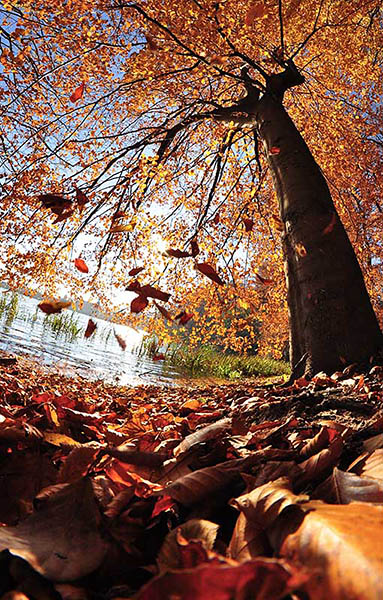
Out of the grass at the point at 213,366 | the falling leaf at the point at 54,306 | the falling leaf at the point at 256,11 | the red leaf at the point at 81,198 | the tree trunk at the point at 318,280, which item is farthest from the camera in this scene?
the grass at the point at 213,366

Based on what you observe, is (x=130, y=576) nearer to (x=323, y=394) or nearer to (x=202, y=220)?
(x=323, y=394)

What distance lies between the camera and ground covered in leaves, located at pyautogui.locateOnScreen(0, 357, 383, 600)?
318 millimetres

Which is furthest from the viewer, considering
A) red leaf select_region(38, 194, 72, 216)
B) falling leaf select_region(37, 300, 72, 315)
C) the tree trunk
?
red leaf select_region(38, 194, 72, 216)

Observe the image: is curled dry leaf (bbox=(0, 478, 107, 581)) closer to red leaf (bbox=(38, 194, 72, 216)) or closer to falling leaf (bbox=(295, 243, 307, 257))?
red leaf (bbox=(38, 194, 72, 216))

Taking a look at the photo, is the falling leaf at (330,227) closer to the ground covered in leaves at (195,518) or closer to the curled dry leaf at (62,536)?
the ground covered in leaves at (195,518)

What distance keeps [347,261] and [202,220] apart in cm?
404

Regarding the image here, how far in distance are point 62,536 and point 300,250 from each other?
313 cm

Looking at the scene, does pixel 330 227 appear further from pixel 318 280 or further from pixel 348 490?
pixel 348 490

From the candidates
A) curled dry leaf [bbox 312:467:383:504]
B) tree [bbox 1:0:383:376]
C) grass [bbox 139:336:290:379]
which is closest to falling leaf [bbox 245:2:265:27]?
tree [bbox 1:0:383:376]

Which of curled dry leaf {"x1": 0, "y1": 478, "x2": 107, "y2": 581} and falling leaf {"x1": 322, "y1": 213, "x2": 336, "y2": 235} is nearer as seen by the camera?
curled dry leaf {"x1": 0, "y1": 478, "x2": 107, "y2": 581}

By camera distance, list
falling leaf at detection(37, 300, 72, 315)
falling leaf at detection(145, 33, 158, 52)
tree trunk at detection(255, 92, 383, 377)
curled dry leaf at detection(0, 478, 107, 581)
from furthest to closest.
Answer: falling leaf at detection(145, 33, 158, 52) → tree trunk at detection(255, 92, 383, 377) → falling leaf at detection(37, 300, 72, 315) → curled dry leaf at detection(0, 478, 107, 581)

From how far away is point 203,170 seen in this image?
785 centimetres

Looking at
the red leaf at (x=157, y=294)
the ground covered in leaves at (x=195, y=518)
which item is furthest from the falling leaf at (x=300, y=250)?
the ground covered in leaves at (x=195, y=518)

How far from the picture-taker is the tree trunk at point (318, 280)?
285 centimetres
